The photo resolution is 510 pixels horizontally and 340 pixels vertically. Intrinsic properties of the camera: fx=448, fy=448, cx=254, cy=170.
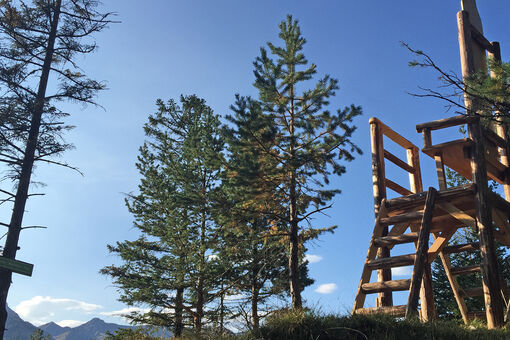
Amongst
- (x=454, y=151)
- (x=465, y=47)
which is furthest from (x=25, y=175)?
(x=465, y=47)

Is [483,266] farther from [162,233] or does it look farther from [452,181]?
[162,233]

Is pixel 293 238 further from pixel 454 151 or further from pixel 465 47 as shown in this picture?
pixel 465 47

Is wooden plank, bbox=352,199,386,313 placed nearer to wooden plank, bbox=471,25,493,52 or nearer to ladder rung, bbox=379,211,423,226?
ladder rung, bbox=379,211,423,226

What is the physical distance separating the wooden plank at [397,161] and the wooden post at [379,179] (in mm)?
330

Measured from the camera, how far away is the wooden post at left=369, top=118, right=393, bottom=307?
9055mm

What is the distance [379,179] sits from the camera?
9914mm

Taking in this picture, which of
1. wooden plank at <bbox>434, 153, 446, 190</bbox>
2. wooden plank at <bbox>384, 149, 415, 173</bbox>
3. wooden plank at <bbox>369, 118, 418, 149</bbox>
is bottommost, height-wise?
wooden plank at <bbox>434, 153, 446, 190</bbox>

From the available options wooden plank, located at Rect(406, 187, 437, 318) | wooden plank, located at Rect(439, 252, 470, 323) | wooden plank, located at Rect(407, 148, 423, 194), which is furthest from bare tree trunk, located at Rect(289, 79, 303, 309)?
wooden plank, located at Rect(406, 187, 437, 318)

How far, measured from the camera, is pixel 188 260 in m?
17.4

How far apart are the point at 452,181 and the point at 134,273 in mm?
14461

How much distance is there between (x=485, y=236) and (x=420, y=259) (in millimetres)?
1660

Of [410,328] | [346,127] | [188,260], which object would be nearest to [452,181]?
[346,127]

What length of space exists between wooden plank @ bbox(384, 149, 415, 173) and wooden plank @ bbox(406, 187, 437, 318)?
7.29 ft

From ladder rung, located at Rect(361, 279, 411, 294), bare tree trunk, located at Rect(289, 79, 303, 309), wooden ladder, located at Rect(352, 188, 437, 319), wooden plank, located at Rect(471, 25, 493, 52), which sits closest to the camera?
wooden ladder, located at Rect(352, 188, 437, 319)
